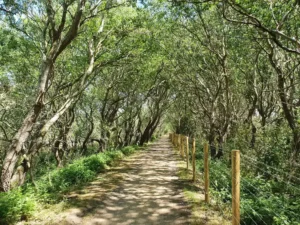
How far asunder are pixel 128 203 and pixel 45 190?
2612 mm

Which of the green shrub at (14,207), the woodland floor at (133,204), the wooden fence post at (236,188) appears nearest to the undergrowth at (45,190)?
the green shrub at (14,207)

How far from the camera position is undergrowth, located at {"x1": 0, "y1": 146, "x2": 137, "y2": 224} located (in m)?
6.26

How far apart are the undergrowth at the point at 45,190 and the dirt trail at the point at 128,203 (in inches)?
19.1

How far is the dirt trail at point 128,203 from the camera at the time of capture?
686cm

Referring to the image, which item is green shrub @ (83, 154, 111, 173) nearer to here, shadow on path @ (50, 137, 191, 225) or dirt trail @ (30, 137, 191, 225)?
dirt trail @ (30, 137, 191, 225)

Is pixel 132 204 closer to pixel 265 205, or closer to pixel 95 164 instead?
pixel 265 205

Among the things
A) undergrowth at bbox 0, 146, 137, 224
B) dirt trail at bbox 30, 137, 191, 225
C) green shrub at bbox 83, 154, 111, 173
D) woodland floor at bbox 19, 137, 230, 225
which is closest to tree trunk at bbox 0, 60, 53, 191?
undergrowth at bbox 0, 146, 137, 224

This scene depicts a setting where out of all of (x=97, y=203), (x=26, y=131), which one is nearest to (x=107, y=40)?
(x=26, y=131)

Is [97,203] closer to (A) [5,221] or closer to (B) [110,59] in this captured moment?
(A) [5,221]

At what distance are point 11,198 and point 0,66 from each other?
13.2 metres

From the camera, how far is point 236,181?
16.4ft

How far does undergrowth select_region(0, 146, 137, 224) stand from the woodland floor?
35cm

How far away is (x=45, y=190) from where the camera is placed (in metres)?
8.77

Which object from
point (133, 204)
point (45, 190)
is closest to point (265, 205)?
point (133, 204)
